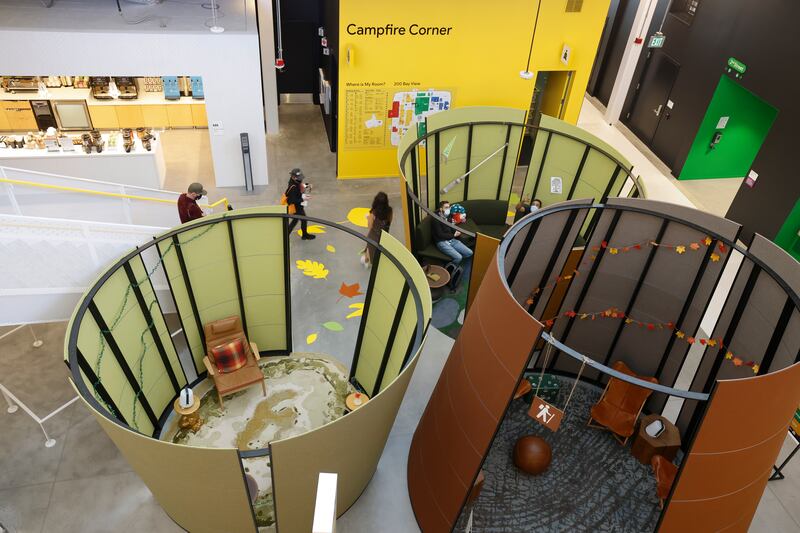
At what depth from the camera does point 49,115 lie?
1123 cm

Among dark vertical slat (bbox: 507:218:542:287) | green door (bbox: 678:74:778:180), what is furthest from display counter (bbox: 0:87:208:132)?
green door (bbox: 678:74:778:180)

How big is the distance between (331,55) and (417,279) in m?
6.64

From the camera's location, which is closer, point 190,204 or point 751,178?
point 190,204

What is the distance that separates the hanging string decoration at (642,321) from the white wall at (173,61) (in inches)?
228

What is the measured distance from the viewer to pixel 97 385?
17.0 feet

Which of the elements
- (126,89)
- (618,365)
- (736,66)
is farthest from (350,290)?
(736,66)

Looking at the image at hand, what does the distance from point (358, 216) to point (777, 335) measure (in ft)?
21.0

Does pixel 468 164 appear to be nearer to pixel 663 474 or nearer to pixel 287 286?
pixel 287 286

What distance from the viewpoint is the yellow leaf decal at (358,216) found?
32.4 feet

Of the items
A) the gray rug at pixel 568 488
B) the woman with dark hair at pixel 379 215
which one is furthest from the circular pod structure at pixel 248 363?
the gray rug at pixel 568 488

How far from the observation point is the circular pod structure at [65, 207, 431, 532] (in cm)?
454

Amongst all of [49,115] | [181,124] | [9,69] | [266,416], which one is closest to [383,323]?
[266,416]

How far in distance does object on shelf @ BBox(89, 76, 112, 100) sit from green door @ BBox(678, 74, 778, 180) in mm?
11317

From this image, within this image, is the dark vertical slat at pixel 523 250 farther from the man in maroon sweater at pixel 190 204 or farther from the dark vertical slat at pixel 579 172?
the man in maroon sweater at pixel 190 204
